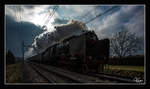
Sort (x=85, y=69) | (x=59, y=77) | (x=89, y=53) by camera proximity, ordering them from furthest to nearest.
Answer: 1. (x=85, y=69)
2. (x=89, y=53)
3. (x=59, y=77)

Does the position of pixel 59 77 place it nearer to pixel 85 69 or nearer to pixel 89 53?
pixel 85 69

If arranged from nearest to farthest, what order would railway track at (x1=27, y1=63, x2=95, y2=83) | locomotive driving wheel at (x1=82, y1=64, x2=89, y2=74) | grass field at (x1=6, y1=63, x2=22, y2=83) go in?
grass field at (x1=6, y1=63, x2=22, y2=83)
railway track at (x1=27, y1=63, x2=95, y2=83)
locomotive driving wheel at (x1=82, y1=64, x2=89, y2=74)

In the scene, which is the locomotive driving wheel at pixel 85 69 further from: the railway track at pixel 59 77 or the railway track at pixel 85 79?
the railway track at pixel 59 77

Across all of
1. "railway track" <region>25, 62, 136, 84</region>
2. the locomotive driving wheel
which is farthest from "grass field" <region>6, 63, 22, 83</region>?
the locomotive driving wheel

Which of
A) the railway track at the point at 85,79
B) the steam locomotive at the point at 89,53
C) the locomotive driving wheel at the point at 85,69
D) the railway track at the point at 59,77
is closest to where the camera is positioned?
the railway track at the point at 85,79

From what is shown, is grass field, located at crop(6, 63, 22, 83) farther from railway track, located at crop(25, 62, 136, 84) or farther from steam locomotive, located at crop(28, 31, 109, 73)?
steam locomotive, located at crop(28, 31, 109, 73)

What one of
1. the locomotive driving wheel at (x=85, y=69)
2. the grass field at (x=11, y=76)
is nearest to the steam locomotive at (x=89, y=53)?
the locomotive driving wheel at (x=85, y=69)

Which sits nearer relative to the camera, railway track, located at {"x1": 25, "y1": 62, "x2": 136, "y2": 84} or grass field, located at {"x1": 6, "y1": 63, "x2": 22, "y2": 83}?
grass field, located at {"x1": 6, "y1": 63, "x2": 22, "y2": 83}

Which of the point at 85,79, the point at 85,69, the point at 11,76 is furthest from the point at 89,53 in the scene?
the point at 11,76
